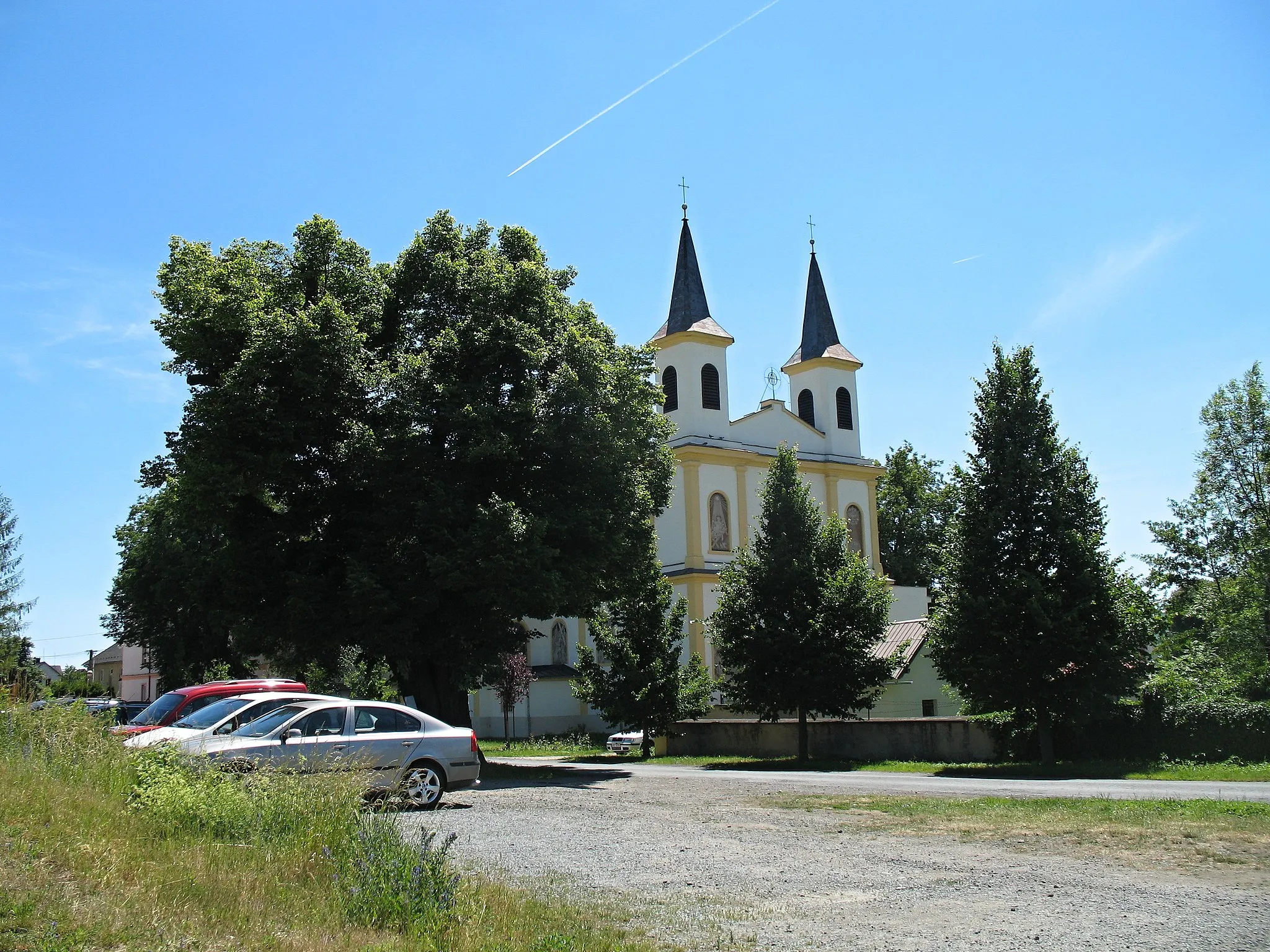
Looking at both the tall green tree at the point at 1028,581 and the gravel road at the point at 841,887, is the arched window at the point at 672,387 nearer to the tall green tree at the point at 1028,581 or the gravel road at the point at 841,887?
the tall green tree at the point at 1028,581

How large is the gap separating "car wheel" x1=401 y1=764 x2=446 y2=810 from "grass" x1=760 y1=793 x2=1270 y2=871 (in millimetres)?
4797

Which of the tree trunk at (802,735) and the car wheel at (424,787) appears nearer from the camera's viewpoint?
the car wheel at (424,787)

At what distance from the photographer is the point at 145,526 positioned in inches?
2114

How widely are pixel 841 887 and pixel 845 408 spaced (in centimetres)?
4861

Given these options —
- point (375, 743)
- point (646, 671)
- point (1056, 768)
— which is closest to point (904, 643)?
point (646, 671)

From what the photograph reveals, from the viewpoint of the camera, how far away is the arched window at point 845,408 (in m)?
56.1

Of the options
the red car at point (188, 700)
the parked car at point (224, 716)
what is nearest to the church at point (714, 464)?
the red car at point (188, 700)

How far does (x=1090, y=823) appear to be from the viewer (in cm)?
1221

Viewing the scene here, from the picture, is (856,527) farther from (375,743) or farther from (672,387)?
(375,743)

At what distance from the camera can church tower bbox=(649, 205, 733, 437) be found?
5084cm

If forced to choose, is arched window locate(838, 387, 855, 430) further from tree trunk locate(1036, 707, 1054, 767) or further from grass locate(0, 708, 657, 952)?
grass locate(0, 708, 657, 952)

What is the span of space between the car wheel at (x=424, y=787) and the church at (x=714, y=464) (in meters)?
31.0

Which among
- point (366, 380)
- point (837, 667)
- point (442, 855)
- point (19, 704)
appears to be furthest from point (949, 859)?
point (837, 667)

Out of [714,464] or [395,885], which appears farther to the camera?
[714,464]
